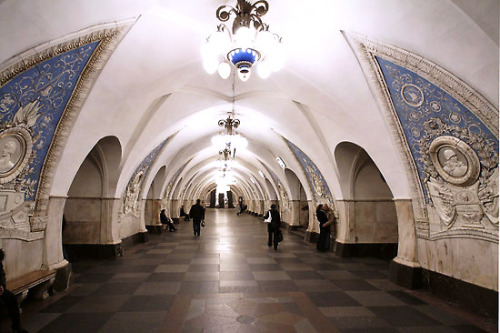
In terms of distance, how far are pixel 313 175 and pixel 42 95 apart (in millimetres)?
7272

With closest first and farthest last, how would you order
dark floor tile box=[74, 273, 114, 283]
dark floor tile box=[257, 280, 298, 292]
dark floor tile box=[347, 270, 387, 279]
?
dark floor tile box=[257, 280, 298, 292], dark floor tile box=[74, 273, 114, 283], dark floor tile box=[347, 270, 387, 279]

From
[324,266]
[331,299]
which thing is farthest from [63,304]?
[324,266]

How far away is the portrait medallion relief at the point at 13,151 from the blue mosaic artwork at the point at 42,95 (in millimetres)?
103

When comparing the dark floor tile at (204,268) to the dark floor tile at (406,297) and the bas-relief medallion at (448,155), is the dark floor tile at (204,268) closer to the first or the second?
the dark floor tile at (406,297)

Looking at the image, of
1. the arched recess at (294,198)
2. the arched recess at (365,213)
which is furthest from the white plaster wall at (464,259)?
the arched recess at (294,198)

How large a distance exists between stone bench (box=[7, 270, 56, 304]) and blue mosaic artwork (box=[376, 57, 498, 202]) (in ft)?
17.6

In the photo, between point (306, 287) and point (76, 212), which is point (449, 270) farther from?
point (76, 212)

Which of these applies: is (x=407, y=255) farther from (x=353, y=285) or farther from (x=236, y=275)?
(x=236, y=275)

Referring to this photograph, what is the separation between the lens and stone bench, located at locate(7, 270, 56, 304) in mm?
3569

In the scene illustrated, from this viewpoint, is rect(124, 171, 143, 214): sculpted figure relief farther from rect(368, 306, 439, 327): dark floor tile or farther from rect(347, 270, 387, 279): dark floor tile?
rect(368, 306, 439, 327): dark floor tile

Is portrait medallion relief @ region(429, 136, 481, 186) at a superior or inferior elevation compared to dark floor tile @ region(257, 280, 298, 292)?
superior

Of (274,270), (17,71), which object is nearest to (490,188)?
(274,270)

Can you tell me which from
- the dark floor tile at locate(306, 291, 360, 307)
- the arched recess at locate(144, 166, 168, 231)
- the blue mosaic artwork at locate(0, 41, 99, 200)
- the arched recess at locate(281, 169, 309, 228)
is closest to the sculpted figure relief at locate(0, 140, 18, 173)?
the blue mosaic artwork at locate(0, 41, 99, 200)

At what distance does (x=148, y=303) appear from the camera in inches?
A: 158
